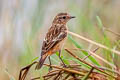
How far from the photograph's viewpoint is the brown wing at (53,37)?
4984 mm

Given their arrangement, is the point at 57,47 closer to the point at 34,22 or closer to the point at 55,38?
the point at 55,38

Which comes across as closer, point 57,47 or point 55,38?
point 57,47

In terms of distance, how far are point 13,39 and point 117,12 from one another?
206 cm

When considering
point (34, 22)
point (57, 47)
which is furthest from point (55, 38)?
point (34, 22)

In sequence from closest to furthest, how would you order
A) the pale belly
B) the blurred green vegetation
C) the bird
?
1. the bird
2. the pale belly
3. the blurred green vegetation

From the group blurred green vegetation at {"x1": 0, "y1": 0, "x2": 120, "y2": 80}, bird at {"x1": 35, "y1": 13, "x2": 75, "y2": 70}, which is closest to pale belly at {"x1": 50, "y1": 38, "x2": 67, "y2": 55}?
bird at {"x1": 35, "y1": 13, "x2": 75, "y2": 70}

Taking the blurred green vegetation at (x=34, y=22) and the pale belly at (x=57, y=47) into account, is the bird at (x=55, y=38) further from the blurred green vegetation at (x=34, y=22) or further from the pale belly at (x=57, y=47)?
the blurred green vegetation at (x=34, y=22)

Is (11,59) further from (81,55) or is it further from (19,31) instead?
(81,55)

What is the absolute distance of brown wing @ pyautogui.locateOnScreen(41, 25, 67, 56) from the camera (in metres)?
4.98

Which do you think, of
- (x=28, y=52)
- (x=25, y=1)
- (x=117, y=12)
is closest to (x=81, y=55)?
(x=28, y=52)

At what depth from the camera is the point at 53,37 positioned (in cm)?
536

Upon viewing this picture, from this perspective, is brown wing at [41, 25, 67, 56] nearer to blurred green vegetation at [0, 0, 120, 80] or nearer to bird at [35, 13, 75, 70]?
bird at [35, 13, 75, 70]

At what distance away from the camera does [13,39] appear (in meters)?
6.80

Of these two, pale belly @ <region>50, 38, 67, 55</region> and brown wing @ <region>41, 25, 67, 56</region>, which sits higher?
→ brown wing @ <region>41, 25, 67, 56</region>
